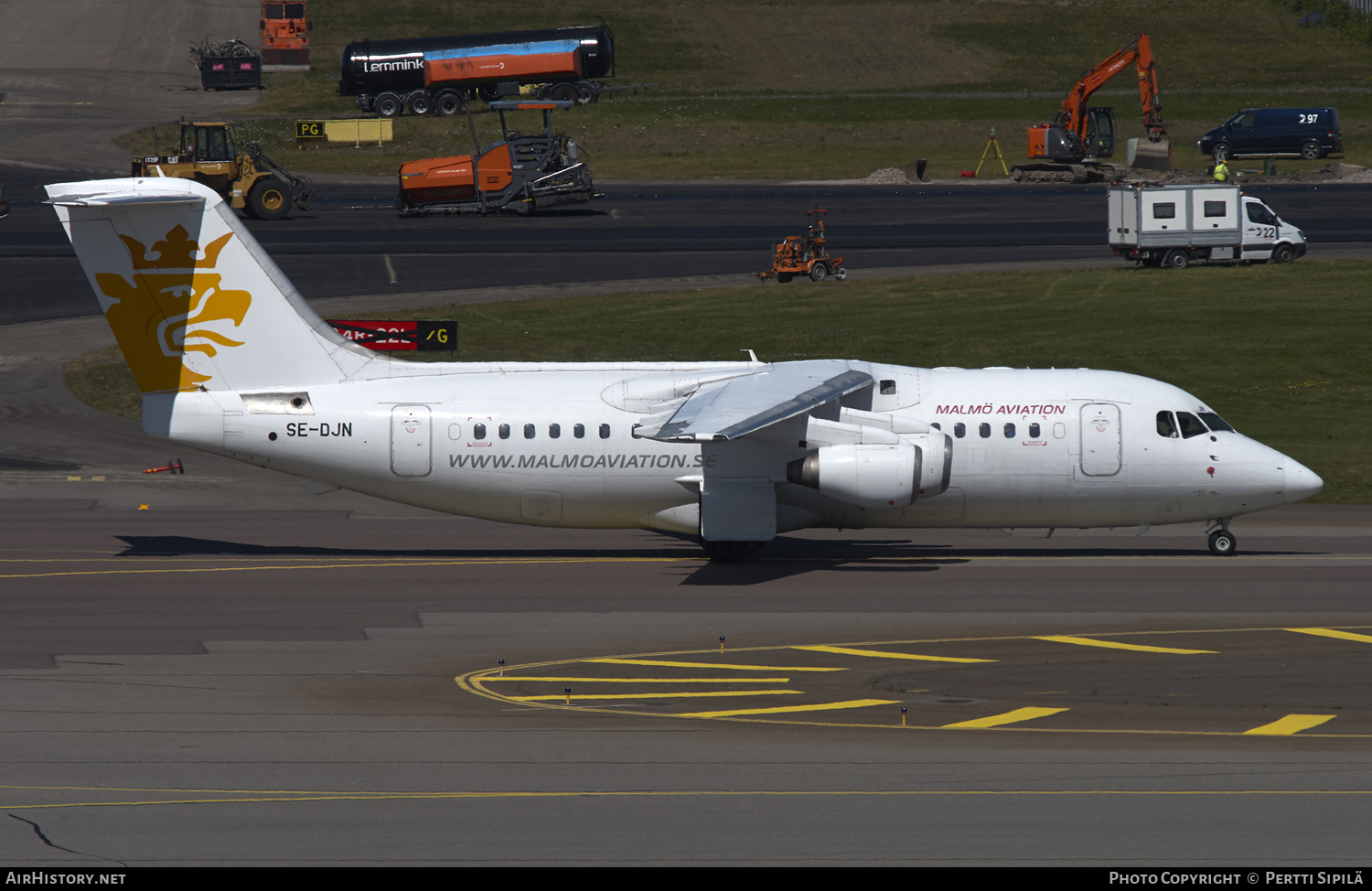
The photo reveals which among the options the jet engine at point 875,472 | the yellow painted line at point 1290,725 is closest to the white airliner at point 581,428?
the jet engine at point 875,472

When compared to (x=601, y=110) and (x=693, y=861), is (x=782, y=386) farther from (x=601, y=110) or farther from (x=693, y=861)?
(x=601, y=110)

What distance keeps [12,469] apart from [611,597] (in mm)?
18342

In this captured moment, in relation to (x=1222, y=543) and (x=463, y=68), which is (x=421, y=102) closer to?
(x=463, y=68)

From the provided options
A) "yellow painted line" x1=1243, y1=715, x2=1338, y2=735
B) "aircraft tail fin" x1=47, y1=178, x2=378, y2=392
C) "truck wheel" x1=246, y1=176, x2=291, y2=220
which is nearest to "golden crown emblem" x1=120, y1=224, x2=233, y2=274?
"aircraft tail fin" x1=47, y1=178, x2=378, y2=392

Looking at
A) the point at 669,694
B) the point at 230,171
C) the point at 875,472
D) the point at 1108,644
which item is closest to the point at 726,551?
the point at 875,472

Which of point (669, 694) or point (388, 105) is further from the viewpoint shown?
point (388, 105)

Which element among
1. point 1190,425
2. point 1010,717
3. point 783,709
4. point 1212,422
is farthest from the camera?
point 1212,422

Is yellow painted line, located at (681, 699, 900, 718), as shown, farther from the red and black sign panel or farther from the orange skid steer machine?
the orange skid steer machine

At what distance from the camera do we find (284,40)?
362 feet

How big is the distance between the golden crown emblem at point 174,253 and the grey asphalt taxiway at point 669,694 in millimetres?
5479

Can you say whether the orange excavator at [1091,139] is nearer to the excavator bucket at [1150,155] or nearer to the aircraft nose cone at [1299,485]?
the excavator bucket at [1150,155]

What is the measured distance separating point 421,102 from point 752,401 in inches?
3053

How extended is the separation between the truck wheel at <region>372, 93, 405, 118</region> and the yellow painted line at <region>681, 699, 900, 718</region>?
8482 cm

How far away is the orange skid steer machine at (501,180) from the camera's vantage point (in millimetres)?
70250
